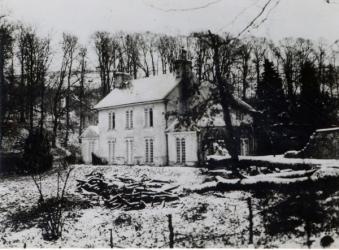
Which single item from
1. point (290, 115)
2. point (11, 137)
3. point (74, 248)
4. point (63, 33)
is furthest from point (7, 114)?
point (290, 115)

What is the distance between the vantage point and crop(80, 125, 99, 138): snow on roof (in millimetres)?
14178

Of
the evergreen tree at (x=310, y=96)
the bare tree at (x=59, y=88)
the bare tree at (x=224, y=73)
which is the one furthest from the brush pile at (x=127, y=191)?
the evergreen tree at (x=310, y=96)

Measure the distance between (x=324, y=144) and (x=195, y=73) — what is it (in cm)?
343

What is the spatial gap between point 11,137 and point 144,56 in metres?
3.75

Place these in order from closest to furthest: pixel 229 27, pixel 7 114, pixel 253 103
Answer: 1. pixel 229 27
2. pixel 253 103
3. pixel 7 114

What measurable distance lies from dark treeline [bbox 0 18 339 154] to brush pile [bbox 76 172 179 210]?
2.19 m

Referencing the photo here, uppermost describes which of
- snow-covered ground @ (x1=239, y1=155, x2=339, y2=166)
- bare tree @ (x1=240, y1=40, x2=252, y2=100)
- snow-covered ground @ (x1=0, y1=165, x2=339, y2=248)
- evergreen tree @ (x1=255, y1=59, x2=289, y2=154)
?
bare tree @ (x1=240, y1=40, x2=252, y2=100)

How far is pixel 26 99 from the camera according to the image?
1165 cm

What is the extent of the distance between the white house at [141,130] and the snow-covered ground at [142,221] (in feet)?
11.0

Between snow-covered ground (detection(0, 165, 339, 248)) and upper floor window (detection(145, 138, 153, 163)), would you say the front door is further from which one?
snow-covered ground (detection(0, 165, 339, 248))

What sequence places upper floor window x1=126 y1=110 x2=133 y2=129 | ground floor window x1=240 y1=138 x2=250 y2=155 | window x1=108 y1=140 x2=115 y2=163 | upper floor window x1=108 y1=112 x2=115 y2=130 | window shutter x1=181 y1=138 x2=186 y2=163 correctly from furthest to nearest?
upper floor window x1=108 y1=112 x2=115 y2=130
upper floor window x1=126 y1=110 x2=133 y2=129
window x1=108 y1=140 x2=115 y2=163
window shutter x1=181 y1=138 x2=186 y2=163
ground floor window x1=240 y1=138 x2=250 y2=155

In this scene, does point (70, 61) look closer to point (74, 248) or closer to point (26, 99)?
point (26, 99)

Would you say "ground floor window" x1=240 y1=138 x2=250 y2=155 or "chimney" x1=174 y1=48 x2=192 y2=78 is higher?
"chimney" x1=174 y1=48 x2=192 y2=78

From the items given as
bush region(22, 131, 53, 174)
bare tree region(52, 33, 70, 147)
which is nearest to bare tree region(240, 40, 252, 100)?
bare tree region(52, 33, 70, 147)
